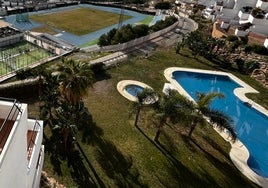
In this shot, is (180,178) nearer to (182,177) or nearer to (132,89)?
(182,177)

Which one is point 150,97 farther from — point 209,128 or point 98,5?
point 98,5

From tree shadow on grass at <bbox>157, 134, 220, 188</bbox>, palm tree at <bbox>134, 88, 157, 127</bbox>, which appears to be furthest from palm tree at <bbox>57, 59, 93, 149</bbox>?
tree shadow on grass at <bbox>157, 134, 220, 188</bbox>

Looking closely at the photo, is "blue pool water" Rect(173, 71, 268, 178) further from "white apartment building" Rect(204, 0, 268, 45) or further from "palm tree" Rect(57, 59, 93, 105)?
"white apartment building" Rect(204, 0, 268, 45)

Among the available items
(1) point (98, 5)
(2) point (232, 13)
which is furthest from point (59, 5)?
(2) point (232, 13)

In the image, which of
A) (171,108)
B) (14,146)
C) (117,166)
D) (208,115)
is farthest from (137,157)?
(14,146)

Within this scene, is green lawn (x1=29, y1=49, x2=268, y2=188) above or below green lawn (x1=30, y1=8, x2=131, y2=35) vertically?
below

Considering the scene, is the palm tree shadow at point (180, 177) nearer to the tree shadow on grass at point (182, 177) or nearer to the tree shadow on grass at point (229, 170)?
the tree shadow on grass at point (182, 177)

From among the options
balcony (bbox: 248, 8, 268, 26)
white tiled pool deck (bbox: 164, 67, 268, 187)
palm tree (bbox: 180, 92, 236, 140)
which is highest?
balcony (bbox: 248, 8, 268, 26)
